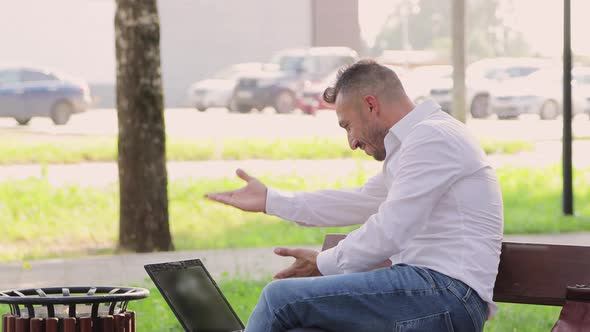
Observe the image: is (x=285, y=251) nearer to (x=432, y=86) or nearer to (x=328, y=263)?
(x=328, y=263)

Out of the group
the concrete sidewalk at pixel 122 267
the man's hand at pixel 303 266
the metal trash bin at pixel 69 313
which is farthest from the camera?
the concrete sidewalk at pixel 122 267

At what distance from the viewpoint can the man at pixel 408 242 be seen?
4.14m

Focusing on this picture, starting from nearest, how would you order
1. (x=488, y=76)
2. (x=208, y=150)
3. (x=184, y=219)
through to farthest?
(x=184, y=219) < (x=208, y=150) < (x=488, y=76)

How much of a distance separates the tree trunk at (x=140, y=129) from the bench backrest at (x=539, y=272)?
19.4ft

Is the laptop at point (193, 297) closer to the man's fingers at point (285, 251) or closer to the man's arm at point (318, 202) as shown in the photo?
the man's arm at point (318, 202)

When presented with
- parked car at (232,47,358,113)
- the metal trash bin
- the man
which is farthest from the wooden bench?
parked car at (232,47,358,113)

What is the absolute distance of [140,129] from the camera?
1024 cm

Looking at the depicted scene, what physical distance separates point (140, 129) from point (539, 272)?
20.2 ft

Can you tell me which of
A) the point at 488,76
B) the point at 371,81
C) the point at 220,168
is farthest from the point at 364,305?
the point at 488,76

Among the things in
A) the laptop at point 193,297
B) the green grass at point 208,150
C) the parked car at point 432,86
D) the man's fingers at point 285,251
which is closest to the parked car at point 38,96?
the green grass at point 208,150

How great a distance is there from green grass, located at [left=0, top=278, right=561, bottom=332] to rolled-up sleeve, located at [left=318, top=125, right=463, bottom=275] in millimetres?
2921

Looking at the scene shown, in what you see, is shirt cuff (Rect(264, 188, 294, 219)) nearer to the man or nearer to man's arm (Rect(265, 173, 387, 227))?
man's arm (Rect(265, 173, 387, 227))

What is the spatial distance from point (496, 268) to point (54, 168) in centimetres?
1344

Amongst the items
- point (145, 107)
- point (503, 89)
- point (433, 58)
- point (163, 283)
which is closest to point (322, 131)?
point (503, 89)
